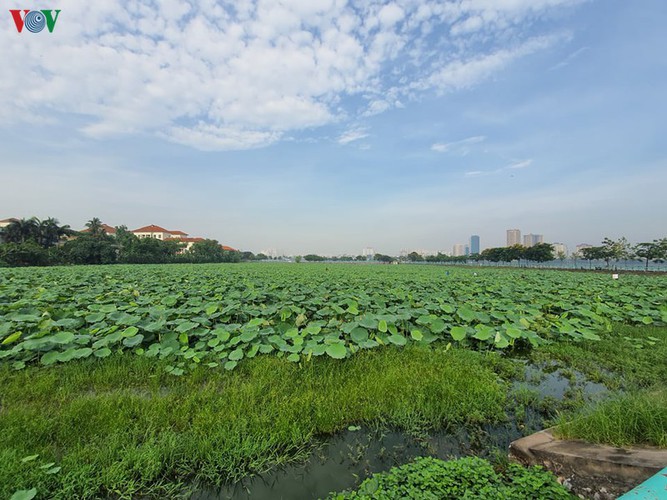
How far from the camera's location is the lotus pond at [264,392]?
2.42 metres

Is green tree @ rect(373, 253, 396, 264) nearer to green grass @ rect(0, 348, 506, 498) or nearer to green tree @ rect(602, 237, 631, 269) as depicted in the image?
green tree @ rect(602, 237, 631, 269)

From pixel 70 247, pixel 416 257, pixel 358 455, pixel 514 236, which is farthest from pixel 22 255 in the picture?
pixel 514 236

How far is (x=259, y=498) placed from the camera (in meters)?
2.26

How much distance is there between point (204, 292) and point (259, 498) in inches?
255

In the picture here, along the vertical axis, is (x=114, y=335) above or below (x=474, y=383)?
above

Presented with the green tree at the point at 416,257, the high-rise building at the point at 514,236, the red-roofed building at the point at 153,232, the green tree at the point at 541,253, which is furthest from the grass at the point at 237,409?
the high-rise building at the point at 514,236

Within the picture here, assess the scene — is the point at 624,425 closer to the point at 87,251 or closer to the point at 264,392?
the point at 264,392

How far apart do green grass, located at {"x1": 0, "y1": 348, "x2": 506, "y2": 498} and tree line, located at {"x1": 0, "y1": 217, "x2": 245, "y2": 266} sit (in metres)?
40.7

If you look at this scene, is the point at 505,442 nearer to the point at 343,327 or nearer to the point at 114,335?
the point at 343,327

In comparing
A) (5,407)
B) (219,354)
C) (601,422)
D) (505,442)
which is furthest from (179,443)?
(601,422)

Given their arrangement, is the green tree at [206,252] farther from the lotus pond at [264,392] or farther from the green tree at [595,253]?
the green tree at [595,253]

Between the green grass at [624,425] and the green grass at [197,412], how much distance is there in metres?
0.88

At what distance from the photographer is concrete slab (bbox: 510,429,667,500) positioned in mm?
1934

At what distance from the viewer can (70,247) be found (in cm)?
3850
